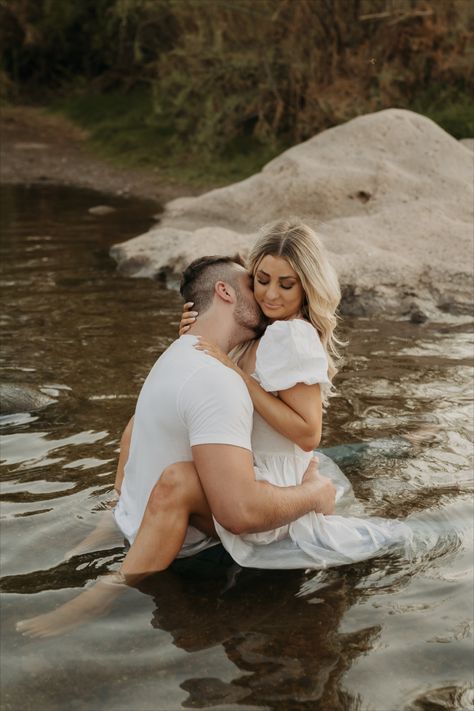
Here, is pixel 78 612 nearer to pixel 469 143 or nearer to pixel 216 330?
pixel 216 330

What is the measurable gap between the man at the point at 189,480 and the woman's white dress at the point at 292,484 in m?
0.09

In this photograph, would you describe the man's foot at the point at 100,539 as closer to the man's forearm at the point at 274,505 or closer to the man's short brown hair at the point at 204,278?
the man's forearm at the point at 274,505

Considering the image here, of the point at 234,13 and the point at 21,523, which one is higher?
the point at 234,13

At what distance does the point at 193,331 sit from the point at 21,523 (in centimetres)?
136

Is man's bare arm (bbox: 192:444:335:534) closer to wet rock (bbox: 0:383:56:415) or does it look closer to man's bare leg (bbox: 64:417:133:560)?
man's bare leg (bbox: 64:417:133:560)

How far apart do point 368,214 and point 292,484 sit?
738 cm

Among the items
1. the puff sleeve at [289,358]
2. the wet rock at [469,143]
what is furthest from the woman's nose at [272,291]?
the wet rock at [469,143]

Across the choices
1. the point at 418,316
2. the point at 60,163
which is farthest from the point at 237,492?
the point at 60,163

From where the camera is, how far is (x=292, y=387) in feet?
13.8

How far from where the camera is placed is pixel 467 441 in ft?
20.1

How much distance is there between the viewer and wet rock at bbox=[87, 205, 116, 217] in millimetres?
15875

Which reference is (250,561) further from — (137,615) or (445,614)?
(445,614)

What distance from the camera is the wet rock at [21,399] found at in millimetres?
6711

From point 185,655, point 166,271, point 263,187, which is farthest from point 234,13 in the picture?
point 185,655
